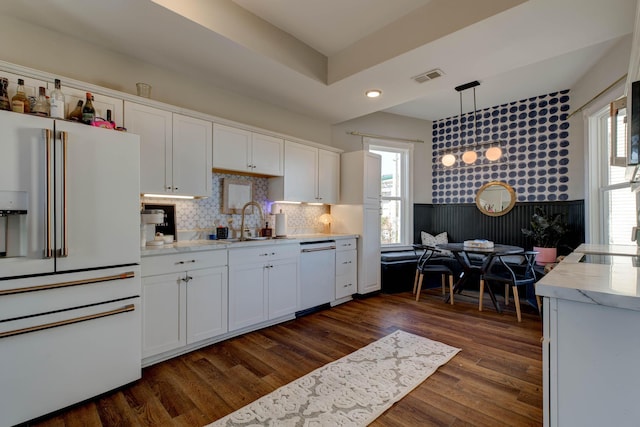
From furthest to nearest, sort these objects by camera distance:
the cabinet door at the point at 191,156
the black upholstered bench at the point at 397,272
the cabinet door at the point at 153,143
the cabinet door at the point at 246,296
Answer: the black upholstered bench at the point at 397,272 < the cabinet door at the point at 246,296 < the cabinet door at the point at 191,156 < the cabinet door at the point at 153,143

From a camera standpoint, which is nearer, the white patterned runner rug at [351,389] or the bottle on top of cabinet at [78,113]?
the white patterned runner rug at [351,389]

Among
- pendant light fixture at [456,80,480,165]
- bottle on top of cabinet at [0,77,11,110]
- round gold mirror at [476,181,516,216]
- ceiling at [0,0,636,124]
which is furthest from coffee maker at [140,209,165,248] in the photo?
round gold mirror at [476,181,516,216]

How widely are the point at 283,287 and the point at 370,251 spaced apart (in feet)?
5.32

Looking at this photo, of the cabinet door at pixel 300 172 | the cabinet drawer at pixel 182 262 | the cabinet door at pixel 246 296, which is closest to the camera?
the cabinet drawer at pixel 182 262

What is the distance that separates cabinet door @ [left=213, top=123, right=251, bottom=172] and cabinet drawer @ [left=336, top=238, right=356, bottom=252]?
5.16ft

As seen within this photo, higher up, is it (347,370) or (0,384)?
(0,384)

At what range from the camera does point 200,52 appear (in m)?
2.64

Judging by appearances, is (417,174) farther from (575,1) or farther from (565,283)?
(565,283)

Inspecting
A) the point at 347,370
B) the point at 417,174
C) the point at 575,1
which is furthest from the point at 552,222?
the point at 347,370

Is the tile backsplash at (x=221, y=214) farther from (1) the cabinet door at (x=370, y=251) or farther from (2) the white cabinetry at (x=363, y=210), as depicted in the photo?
(1) the cabinet door at (x=370, y=251)

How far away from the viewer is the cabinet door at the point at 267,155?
3.40 m

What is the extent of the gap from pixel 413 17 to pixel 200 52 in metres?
1.90

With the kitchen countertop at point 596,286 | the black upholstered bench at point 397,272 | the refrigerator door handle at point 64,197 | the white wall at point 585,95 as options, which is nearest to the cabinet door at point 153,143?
the refrigerator door handle at point 64,197

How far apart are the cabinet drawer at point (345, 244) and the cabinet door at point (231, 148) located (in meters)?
1.57
